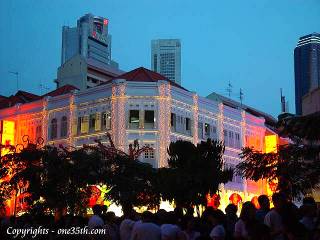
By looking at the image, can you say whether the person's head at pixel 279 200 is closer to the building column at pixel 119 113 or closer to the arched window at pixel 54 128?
the building column at pixel 119 113

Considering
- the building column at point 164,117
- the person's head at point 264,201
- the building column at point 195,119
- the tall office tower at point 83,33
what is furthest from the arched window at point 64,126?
the tall office tower at point 83,33

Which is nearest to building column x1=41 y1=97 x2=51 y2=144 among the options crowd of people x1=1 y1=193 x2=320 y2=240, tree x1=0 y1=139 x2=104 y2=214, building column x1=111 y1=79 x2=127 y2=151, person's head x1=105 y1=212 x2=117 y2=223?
building column x1=111 y1=79 x2=127 y2=151

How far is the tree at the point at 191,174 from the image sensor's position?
25.5 m

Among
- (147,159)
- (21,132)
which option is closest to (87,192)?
(147,159)

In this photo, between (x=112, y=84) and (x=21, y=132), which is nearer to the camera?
(x=112, y=84)

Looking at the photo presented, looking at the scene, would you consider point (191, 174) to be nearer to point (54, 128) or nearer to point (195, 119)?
point (195, 119)

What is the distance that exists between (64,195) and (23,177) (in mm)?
1987

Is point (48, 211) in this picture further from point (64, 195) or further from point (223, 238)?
point (223, 238)

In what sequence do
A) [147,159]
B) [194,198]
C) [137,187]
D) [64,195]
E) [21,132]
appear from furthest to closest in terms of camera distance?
[21,132]
[147,159]
[194,198]
[137,187]
[64,195]

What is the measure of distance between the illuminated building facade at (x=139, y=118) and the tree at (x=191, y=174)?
9.10 metres

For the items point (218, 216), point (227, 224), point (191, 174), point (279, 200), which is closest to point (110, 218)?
point (227, 224)

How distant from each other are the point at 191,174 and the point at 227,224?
15.9 m

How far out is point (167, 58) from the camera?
589 feet

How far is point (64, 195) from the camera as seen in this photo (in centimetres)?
2008
